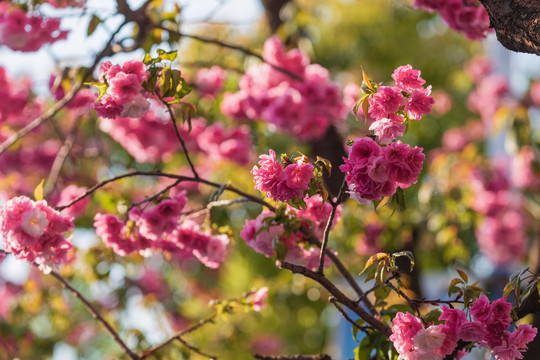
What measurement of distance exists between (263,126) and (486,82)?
2.12m

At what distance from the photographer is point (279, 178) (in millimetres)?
1376

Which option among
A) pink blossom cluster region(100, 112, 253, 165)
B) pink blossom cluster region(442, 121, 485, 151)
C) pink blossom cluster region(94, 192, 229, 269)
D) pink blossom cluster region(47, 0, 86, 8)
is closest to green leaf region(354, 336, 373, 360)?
pink blossom cluster region(94, 192, 229, 269)

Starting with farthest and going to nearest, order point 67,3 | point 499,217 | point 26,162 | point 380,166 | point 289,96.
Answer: point 499,217 < point 26,162 < point 289,96 < point 67,3 < point 380,166

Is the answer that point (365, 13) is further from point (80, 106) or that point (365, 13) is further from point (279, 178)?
point (279, 178)

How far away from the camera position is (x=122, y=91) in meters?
1.58

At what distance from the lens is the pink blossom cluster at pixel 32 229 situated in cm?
153

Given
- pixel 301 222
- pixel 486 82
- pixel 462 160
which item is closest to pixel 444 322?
pixel 301 222

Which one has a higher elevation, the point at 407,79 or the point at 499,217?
the point at 499,217

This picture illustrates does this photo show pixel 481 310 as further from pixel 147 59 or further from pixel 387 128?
pixel 147 59

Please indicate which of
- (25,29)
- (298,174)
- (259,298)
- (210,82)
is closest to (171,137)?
(210,82)

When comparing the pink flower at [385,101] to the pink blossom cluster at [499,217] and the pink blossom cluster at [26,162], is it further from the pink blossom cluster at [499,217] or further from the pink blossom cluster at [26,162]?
the pink blossom cluster at [26,162]

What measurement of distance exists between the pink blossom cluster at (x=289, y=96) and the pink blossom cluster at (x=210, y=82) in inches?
6.5

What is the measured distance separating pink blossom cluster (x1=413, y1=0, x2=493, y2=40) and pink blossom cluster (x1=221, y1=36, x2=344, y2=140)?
2.61ft

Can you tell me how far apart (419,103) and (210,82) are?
2.00 meters
